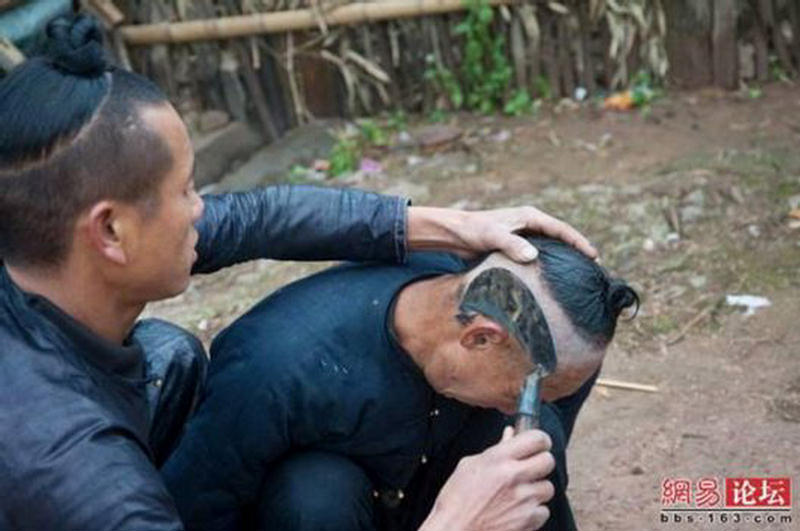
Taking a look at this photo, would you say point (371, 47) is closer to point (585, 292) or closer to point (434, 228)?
point (434, 228)

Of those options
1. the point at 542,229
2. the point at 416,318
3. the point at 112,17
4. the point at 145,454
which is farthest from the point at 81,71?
the point at 112,17

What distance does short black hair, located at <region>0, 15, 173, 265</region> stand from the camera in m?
1.60

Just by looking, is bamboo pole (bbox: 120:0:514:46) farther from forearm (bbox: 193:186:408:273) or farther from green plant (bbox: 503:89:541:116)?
forearm (bbox: 193:186:408:273)

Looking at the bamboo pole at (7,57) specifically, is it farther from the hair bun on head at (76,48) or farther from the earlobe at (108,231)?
the earlobe at (108,231)

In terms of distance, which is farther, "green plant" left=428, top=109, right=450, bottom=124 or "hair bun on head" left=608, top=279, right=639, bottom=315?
"green plant" left=428, top=109, right=450, bottom=124

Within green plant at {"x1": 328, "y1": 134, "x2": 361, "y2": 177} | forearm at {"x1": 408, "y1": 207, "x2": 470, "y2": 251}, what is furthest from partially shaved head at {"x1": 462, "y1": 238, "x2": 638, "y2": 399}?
green plant at {"x1": 328, "y1": 134, "x2": 361, "y2": 177}

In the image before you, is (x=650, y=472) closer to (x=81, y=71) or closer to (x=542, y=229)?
(x=542, y=229)

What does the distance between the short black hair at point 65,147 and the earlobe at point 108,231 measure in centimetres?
2

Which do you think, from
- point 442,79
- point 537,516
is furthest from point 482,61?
point 537,516

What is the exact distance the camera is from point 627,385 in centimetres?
344

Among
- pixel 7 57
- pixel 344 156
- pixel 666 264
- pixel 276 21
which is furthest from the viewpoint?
pixel 276 21

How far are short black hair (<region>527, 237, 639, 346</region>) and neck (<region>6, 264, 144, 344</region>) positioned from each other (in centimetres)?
78

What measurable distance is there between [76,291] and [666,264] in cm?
269

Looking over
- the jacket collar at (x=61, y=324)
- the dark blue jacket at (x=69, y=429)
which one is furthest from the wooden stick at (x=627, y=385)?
the jacket collar at (x=61, y=324)
